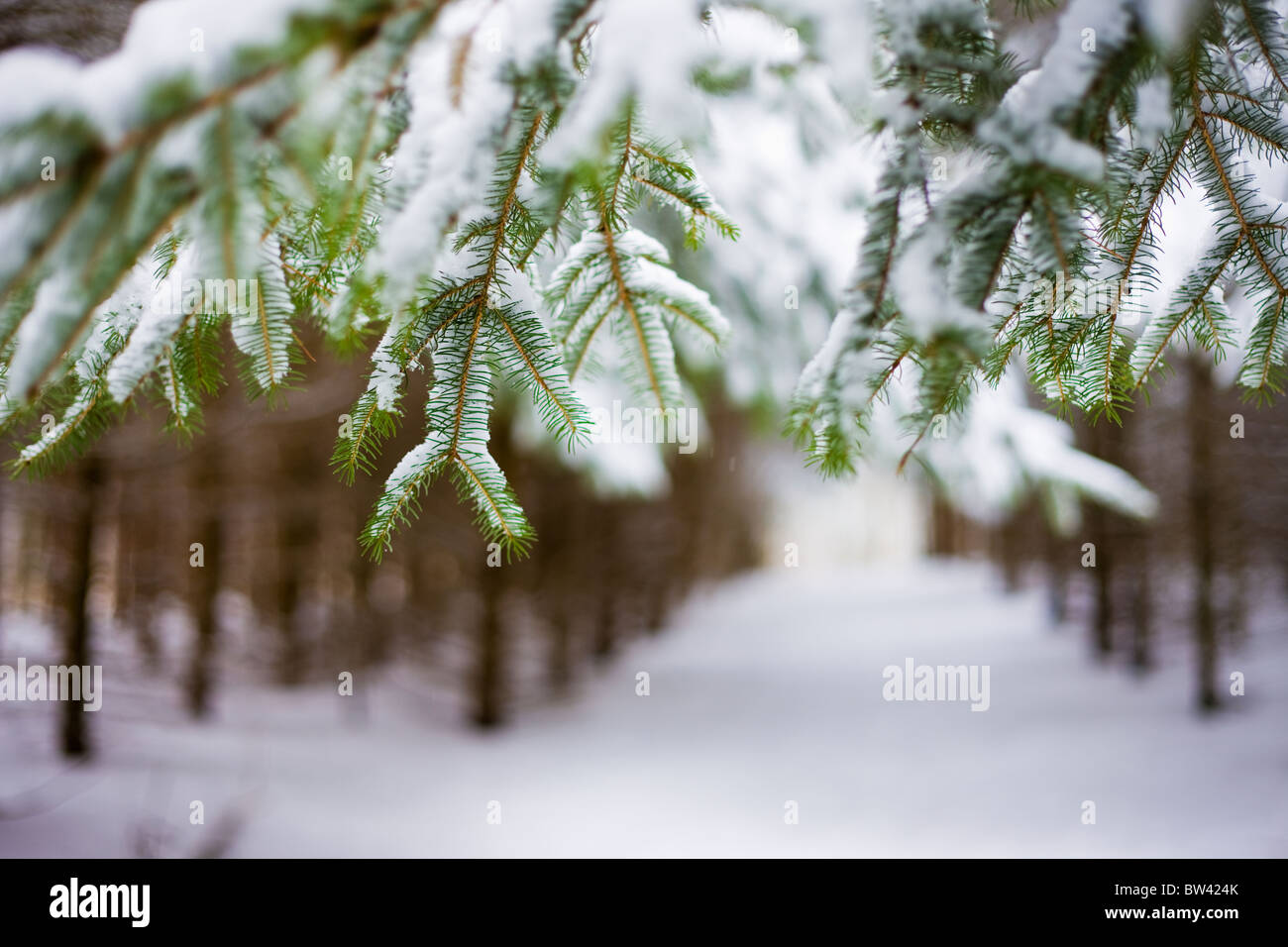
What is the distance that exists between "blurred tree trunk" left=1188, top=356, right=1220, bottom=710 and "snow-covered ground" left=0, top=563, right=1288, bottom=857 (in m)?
0.63

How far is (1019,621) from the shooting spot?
419 inches

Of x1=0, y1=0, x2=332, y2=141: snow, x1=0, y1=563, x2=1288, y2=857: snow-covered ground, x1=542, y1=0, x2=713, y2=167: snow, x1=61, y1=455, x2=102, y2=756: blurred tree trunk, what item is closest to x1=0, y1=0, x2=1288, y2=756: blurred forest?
x1=61, y1=455, x2=102, y2=756: blurred tree trunk

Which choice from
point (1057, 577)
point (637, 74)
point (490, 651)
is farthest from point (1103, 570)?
point (637, 74)

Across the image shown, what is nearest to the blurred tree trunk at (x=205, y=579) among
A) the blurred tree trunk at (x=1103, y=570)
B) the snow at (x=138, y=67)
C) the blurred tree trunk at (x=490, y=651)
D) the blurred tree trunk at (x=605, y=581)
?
the blurred tree trunk at (x=490, y=651)

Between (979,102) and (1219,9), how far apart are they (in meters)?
0.38

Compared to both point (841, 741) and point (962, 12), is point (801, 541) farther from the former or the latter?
point (962, 12)

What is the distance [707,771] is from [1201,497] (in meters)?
5.76

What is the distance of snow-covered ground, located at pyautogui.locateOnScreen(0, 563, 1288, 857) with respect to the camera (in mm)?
4914

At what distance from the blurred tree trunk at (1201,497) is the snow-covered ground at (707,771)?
0.63m

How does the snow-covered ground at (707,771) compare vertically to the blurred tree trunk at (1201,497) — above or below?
below

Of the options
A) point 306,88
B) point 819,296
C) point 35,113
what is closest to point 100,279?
point 35,113

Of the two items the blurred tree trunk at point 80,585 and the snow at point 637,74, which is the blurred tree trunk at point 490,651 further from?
the snow at point 637,74

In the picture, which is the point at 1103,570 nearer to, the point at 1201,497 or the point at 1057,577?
the point at 1057,577

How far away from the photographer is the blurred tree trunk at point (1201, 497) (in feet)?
22.4
